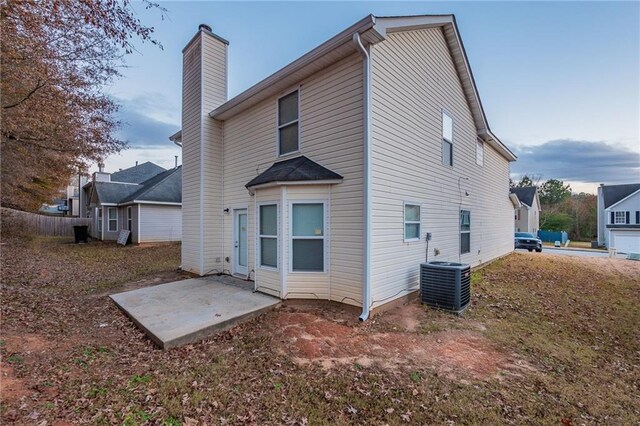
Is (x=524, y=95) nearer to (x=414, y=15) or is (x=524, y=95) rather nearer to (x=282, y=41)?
(x=414, y=15)

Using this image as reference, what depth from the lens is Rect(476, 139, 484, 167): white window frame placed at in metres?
11.2

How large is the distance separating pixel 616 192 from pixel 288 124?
42889 mm

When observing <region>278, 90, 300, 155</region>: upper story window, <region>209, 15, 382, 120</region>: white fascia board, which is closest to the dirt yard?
<region>278, 90, 300, 155</region>: upper story window

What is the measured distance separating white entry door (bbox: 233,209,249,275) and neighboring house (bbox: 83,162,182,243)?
12.1 meters

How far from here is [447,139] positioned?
8836mm

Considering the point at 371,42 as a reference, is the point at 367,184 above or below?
below

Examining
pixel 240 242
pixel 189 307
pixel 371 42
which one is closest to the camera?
pixel 371 42

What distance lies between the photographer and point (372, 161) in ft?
18.2

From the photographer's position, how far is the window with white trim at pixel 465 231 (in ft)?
32.0

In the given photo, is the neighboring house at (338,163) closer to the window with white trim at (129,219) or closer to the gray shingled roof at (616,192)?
the window with white trim at (129,219)

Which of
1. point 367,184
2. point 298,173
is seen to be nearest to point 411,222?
point 367,184

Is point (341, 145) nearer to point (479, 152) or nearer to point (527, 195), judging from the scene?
point (479, 152)

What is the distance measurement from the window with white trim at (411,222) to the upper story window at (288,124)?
9.93 feet

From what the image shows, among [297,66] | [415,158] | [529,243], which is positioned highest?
[297,66]
